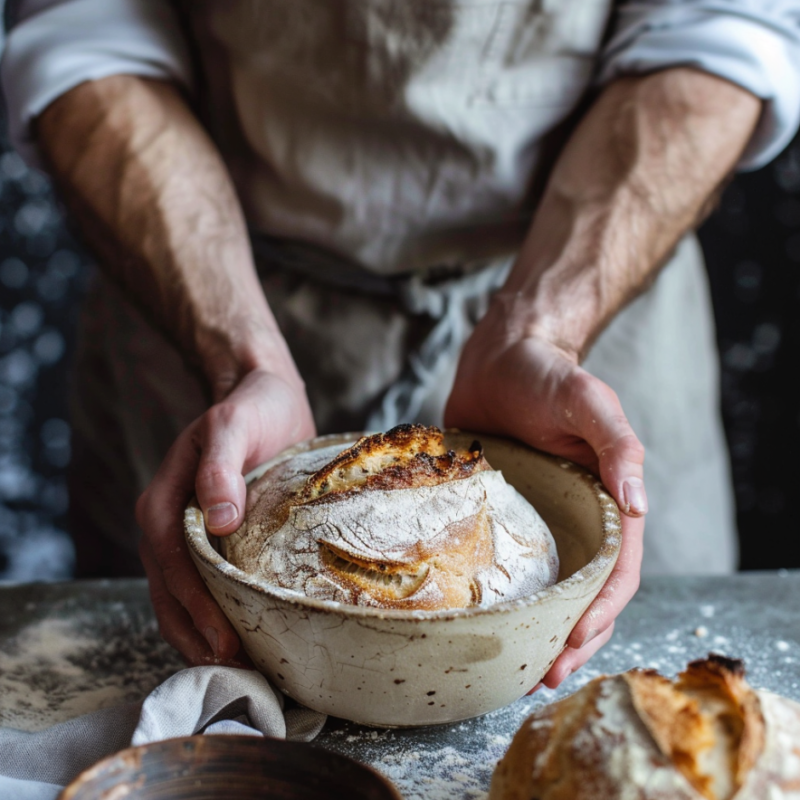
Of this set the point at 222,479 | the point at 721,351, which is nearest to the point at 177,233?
the point at 222,479

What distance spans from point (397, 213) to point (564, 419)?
59 centimetres

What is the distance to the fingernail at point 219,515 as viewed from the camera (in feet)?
2.81

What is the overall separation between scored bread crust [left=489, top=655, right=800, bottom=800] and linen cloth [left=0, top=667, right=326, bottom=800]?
24cm

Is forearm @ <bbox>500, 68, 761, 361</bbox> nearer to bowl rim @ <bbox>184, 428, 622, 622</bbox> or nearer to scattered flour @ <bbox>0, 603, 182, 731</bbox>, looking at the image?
bowl rim @ <bbox>184, 428, 622, 622</bbox>

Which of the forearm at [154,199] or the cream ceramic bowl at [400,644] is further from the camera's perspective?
the forearm at [154,199]

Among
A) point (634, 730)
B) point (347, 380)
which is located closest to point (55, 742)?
point (634, 730)

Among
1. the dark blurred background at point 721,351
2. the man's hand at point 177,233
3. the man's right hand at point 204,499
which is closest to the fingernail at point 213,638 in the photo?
the man's right hand at point 204,499

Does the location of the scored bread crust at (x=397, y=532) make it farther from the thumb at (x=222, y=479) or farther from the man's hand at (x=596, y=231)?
the man's hand at (x=596, y=231)

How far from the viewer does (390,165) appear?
1.39 m

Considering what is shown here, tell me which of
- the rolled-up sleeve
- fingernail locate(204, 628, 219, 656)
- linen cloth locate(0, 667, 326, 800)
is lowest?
linen cloth locate(0, 667, 326, 800)

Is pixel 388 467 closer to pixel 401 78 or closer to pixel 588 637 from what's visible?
pixel 588 637

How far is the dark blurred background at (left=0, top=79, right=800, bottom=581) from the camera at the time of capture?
93.3 inches

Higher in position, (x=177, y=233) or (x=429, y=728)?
(x=177, y=233)

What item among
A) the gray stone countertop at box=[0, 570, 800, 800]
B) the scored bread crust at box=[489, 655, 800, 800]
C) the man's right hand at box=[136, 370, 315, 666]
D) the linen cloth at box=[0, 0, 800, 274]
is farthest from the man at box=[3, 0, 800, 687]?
the scored bread crust at box=[489, 655, 800, 800]
